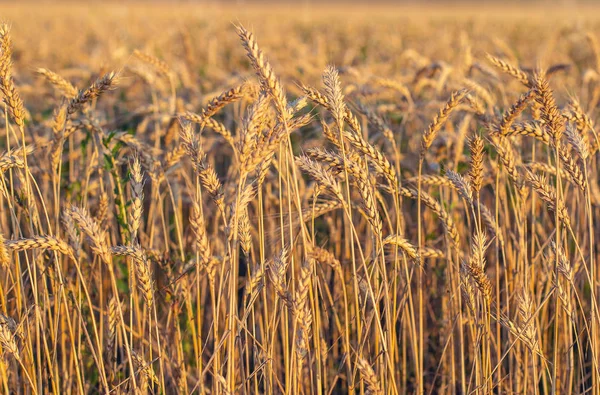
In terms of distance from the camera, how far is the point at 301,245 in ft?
8.81

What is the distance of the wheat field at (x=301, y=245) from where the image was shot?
1938mm

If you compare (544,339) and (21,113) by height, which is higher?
(21,113)

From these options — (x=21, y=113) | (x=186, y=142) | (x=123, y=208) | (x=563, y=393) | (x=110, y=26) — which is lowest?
(x=563, y=393)

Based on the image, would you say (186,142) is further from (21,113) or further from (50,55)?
(50,55)

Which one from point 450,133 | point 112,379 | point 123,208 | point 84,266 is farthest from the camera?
point 450,133

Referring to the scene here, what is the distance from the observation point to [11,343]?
192cm

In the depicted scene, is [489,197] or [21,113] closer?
[21,113]

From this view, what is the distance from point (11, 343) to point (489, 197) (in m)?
2.30

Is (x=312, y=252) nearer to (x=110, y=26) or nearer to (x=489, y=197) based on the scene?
(x=489, y=197)

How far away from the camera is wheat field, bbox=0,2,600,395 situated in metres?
1.94

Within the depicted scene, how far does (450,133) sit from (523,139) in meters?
0.43

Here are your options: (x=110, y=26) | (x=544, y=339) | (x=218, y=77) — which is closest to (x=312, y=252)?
(x=544, y=339)

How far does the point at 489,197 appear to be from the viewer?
11.0 feet

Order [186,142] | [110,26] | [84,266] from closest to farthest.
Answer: [186,142], [84,266], [110,26]
